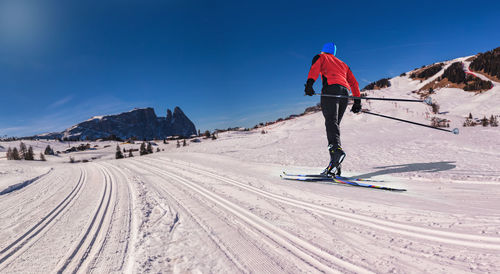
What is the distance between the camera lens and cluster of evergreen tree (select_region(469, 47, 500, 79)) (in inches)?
893

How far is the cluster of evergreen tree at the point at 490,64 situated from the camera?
74.5 ft

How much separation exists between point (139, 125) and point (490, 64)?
16526 centimetres

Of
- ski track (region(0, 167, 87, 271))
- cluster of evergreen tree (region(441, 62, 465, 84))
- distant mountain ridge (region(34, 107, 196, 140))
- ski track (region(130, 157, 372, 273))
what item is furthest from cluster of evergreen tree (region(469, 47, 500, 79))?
distant mountain ridge (region(34, 107, 196, 140))

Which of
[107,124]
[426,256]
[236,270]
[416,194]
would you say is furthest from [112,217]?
[107,124]

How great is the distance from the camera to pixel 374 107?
57.5ft

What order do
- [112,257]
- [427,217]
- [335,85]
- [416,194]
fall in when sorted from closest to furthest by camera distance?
[112,257] → [427,217] → [416,194] → [335,85]

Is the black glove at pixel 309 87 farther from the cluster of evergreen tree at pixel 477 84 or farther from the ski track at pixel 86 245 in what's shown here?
the cluster of evergreen tree at pixel 477 84

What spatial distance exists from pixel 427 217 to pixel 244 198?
1.99 meters

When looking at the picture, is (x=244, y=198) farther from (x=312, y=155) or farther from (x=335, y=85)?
(x=312, y=155)

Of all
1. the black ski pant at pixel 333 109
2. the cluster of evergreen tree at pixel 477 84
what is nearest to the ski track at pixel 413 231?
the black ski pant at pixel 333 109

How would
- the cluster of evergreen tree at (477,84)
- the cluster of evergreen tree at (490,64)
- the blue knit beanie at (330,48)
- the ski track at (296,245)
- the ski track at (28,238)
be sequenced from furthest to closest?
the cluster of evergreen tree at (490,64), the cluster of evergreen tree at (477,84), the blue knit beanie at (330,48), the ski track at (28,238), the ski track at (296,245)

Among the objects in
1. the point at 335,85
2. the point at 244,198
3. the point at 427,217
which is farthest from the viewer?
the point at 335,85

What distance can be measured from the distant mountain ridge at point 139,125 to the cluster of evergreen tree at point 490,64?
140 metres

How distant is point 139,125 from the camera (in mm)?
148250
